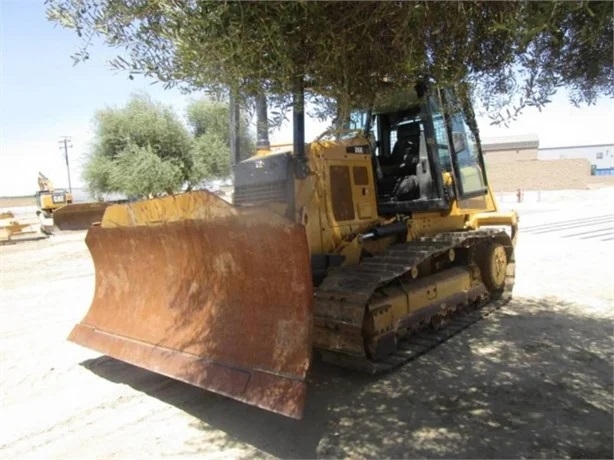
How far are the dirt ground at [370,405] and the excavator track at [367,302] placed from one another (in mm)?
148

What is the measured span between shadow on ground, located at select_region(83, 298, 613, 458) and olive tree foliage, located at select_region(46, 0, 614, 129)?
7.17 ft

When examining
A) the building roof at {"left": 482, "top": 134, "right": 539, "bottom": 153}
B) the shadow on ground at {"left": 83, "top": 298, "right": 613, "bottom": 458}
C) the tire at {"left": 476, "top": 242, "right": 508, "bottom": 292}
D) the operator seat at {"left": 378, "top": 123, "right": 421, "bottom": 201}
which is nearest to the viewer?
the shadow on ground at {"left": 83, "top": 298, "right": 613, "bottom": 458}

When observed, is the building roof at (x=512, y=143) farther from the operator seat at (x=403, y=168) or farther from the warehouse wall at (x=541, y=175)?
the operator seat at (x=403, y=168)

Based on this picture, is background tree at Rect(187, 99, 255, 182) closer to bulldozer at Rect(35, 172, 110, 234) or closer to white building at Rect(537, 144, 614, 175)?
bulldozer at Rect(35, 172, 110, 234)

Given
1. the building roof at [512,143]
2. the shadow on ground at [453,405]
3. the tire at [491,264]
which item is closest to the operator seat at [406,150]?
the tire at [491,264]

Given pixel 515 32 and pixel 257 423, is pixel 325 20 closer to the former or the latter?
pixel 515 32

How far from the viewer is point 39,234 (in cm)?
2402

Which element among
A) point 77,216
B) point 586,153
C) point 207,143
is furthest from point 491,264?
point 586,153

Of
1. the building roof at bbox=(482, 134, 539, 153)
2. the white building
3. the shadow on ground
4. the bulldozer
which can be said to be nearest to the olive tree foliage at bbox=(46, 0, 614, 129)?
the shadow on ground

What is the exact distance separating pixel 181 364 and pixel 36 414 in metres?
1.29

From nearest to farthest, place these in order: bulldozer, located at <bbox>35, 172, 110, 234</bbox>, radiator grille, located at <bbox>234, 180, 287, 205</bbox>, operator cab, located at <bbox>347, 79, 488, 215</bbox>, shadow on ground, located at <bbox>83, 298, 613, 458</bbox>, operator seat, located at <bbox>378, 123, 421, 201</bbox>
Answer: shadow on ground, located at <bbox>83, 298, 613, 458</bbox>, radiator grille, located at <bbox>234, 180, 287, 205</bbox>, operator cab, located at <bbox>347, 79, 488, 215</bbox>, operator seat, located at <bbox>378, 123, 421, 201</bbox>, bulldozer, located at <bbox>35, 172, 110, 234</bbox>

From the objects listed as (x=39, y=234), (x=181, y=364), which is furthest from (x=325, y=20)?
(x=39, y=234)

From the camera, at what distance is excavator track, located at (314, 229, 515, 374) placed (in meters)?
3.91

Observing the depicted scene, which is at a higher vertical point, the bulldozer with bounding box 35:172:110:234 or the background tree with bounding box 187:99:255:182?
the background tree with bounding box 187:99:255:182
